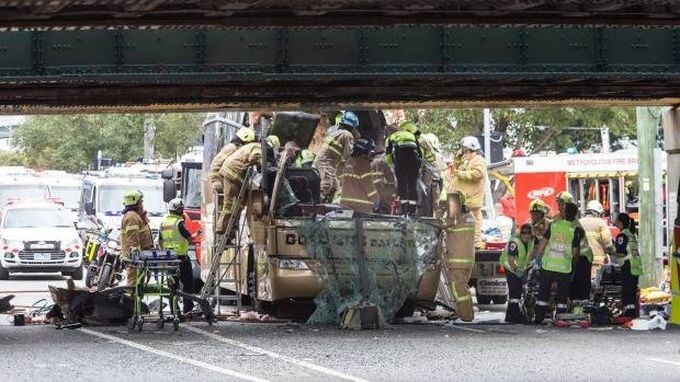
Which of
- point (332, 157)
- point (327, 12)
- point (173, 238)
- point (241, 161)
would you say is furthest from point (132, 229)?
point (327, 12)

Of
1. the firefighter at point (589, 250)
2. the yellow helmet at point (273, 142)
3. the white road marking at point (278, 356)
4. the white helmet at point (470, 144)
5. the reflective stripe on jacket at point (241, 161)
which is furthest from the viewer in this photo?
the white helmet at point (470, 144)

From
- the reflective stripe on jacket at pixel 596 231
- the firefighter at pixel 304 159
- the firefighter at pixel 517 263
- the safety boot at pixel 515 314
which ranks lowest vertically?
the safety boot at pixel 515 314

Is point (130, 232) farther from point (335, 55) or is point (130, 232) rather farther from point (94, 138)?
point (94, 138)

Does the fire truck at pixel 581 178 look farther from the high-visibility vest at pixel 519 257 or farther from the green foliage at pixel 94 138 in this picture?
the green foliage at pixel 94 138

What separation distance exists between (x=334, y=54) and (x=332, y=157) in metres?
3.25

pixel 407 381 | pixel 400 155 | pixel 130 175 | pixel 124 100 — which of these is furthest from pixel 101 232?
pixel 407 381

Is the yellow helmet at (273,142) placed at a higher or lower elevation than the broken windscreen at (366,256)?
higher

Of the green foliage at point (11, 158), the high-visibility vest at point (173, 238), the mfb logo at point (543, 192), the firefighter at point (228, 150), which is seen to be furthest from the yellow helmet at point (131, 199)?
the green foliage at point (11, 158)

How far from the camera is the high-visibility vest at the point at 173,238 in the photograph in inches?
853

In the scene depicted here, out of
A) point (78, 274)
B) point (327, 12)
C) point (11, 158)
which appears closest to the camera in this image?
point (327, 12)

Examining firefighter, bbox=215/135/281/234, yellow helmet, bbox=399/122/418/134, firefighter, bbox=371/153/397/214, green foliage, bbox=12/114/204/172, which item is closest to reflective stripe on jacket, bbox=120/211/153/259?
firefighter, bbox=215/135/281/234

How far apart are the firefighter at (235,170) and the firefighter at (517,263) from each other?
3.37 m

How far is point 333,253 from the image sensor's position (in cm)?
1953

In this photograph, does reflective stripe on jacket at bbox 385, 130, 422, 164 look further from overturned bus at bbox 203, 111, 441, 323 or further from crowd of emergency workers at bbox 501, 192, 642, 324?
crowd of emergency workers at bbox 501, 192, 642, 324
